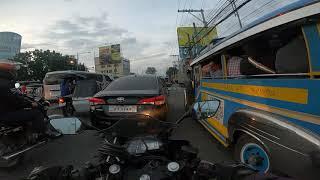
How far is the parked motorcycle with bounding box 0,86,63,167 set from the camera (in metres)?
5.51

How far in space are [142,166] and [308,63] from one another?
188cm

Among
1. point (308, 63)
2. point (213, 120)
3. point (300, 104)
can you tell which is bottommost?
point (213, 120)

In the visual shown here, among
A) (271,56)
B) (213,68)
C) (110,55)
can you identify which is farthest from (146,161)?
(110,55)

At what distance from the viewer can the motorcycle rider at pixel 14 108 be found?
581cm

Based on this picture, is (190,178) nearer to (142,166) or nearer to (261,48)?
(142,166)

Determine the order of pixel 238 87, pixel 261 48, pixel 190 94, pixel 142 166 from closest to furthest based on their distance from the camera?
pixel 142 166 → pixel 261 48 → pixel 238 87 → pixel 190 94

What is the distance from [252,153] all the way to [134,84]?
4.56 m

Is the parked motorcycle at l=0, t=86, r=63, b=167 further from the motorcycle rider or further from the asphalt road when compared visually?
the asphalt road

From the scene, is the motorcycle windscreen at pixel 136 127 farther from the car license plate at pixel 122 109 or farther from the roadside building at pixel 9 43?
the roadside building at pixel 9 43

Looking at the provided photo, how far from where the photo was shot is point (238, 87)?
5031 millimetres

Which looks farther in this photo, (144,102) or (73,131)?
(144,102)

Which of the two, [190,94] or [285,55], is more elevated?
[285,55]

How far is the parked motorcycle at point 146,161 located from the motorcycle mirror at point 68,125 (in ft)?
1.10

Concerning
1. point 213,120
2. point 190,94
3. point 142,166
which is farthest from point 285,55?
point 190,94
